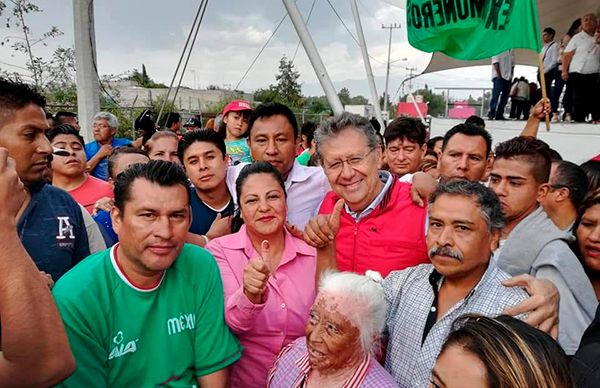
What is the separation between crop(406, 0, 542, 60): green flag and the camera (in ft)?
13.6

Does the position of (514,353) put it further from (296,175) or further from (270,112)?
(270,112)

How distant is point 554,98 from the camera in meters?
8.85

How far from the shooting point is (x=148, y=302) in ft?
5.42

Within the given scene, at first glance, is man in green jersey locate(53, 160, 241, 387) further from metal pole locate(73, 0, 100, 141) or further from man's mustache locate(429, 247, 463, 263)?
metal pole locate(73, 0, 100, 141)

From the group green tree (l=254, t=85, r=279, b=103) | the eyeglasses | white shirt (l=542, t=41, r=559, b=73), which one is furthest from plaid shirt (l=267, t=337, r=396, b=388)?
green tree (l=254, t=85, r=279, b=103)

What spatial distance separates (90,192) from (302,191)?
1.82 m

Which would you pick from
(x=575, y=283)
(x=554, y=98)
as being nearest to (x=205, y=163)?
(x=575, y=283)

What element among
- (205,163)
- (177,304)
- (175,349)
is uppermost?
(205,163)

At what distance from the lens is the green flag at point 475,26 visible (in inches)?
163

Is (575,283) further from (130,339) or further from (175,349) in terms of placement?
(130,339)

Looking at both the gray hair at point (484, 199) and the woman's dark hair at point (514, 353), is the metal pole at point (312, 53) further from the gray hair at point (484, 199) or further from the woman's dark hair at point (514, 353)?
the woman's dark hair at point (514, 353)

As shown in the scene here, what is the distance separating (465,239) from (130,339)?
1388 millimetres

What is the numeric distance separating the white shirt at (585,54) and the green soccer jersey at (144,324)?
318 inches

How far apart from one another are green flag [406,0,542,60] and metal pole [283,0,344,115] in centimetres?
322
